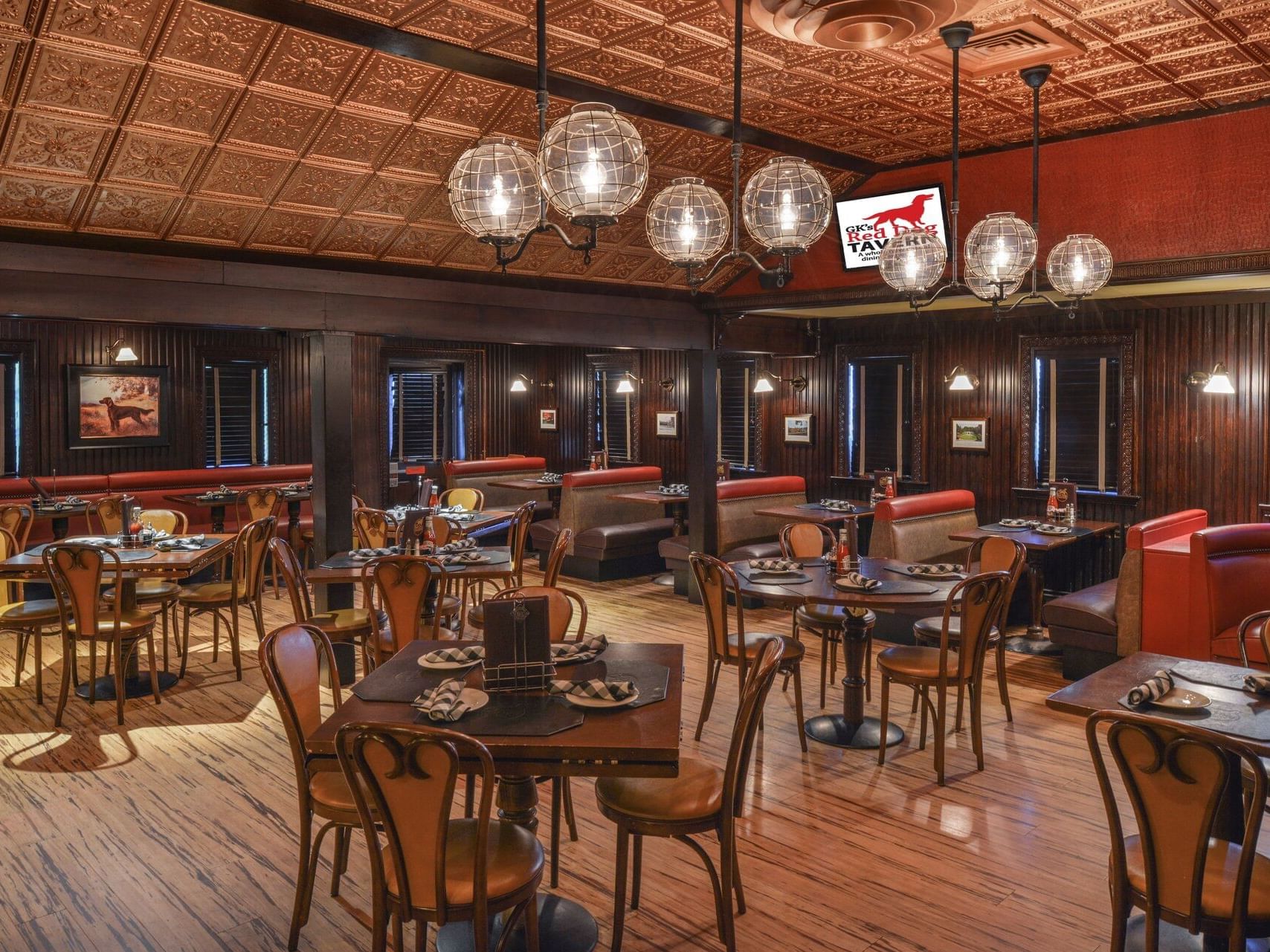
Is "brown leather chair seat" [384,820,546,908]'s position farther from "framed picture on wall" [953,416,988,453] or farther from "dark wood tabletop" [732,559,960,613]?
"framed picture on wall" [953,416,988,453]

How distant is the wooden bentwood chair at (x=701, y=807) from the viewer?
9.70 ft

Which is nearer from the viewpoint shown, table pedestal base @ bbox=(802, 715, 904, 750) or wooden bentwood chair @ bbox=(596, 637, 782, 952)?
wooden bentwood chair @ bbox=(596, 637, 782, 952)

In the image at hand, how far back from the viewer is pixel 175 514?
771cm

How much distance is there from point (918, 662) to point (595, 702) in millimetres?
2365

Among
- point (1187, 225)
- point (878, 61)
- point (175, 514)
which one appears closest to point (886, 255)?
point (878, 61)

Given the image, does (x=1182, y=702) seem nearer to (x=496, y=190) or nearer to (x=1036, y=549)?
(x=496, y=190)

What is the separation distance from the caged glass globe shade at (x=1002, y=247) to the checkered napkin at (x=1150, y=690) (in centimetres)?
242

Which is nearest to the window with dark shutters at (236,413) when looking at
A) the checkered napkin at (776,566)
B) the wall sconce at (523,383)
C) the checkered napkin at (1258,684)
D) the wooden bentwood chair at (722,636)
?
the wall sconce at (523,383)

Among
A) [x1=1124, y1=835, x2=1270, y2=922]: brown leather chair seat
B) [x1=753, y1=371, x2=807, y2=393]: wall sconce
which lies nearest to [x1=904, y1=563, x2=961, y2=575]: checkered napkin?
[x1=1124, y1=835, x2=1270, y2=922]: brown leather chair seat

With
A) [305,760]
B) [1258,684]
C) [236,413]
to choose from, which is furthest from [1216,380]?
[236,413]

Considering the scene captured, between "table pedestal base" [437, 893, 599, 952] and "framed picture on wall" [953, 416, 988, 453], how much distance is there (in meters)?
6.92

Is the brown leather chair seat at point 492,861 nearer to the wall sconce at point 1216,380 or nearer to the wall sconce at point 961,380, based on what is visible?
the wall sconce at point 1216,380

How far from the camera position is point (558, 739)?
2689 mm

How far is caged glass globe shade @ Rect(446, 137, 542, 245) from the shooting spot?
120 inches
